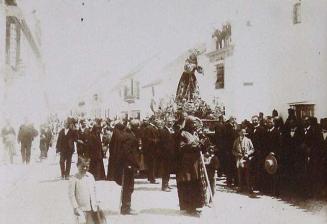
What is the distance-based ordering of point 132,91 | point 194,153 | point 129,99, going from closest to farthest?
point 194,153 → point 129,99 → point 132,91

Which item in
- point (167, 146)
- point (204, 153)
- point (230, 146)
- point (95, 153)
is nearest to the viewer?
point (204, 153)

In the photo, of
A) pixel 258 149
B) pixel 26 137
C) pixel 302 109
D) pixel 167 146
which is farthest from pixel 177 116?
pixel 26 137

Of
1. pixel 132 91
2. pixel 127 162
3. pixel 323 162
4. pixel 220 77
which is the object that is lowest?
pixel 323 162

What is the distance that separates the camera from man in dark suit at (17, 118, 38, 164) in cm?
1045

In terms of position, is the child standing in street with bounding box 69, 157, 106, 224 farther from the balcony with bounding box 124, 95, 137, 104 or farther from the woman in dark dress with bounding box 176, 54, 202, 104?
the balcony with bounding box 124, 95, 137, 104

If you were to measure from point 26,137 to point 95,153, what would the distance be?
304cm

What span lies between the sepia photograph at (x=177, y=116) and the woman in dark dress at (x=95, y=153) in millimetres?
20

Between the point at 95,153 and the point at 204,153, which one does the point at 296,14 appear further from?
the point at 95,153

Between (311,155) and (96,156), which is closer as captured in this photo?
(311,155)

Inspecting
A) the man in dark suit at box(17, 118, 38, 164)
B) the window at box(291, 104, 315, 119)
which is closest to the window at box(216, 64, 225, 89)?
the window at box(291, 104, 315, 119)

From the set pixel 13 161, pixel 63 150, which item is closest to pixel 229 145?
pixel 63 150

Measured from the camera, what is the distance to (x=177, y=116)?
867 cm

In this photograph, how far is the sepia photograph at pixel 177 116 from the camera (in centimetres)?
659

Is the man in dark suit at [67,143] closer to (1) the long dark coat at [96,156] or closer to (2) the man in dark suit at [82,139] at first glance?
(2) the man in dark suit at [82,139]
